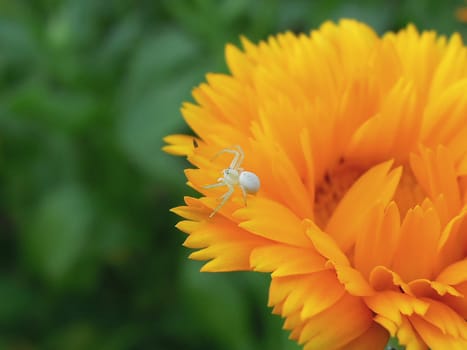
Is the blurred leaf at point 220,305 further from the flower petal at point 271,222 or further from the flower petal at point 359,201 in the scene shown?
the flower petal at point 271,222

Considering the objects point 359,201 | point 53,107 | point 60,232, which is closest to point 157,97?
point 53,107

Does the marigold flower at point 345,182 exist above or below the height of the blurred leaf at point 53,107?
below

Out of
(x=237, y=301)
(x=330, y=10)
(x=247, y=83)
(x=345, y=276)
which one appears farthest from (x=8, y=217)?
(x=345, y=276)

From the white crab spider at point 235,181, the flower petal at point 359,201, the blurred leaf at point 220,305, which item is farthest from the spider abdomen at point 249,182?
the blurred leaf at point 220,305

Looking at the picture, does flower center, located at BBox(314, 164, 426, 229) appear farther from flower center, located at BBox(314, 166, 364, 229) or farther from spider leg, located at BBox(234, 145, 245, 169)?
spider leg, located at BBox(234, 145, 245, 169)

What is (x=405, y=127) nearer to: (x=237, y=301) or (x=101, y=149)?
(x=237, y=301)

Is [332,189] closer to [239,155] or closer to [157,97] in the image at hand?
[239,155]
